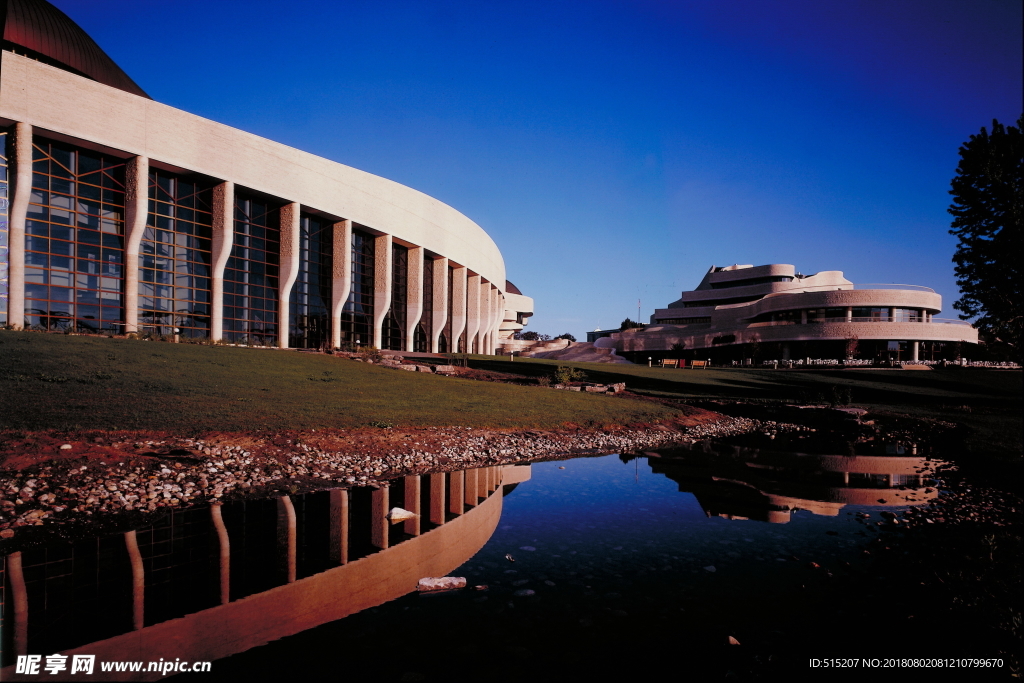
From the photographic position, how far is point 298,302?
46.4 metres

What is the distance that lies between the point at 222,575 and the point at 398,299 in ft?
179

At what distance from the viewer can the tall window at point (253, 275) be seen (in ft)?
137

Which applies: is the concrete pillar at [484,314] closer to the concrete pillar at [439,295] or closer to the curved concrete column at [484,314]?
the curved concrete column at [484,314]

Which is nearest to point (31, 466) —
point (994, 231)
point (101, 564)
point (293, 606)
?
point (101, 564)

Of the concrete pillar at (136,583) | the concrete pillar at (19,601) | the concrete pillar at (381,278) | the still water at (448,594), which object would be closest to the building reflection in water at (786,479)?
the still water at (448,594)

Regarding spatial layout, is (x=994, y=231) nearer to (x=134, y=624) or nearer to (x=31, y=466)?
(x=134, y=624)

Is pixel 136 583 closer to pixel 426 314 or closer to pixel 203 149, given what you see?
pixel 203 149

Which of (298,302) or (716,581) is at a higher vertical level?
(298,302)

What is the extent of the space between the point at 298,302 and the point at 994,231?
45.0 m

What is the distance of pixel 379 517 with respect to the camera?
8.82 meters

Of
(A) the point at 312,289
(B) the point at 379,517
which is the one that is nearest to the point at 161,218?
(A) the point at 312,289

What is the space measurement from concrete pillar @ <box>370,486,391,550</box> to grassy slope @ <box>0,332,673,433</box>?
462cm

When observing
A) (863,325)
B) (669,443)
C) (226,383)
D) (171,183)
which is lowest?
(669,443)

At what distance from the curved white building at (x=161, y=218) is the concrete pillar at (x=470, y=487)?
1120 inches
